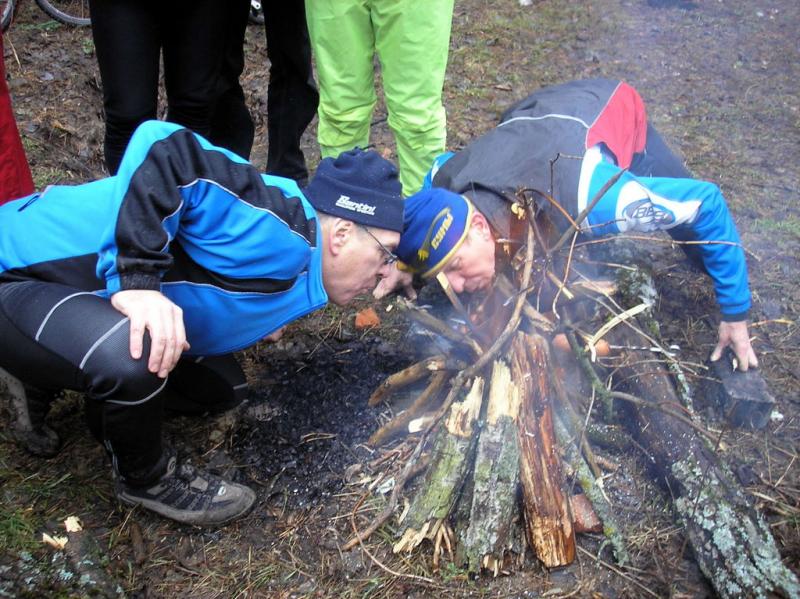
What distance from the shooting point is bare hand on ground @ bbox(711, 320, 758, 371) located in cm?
272

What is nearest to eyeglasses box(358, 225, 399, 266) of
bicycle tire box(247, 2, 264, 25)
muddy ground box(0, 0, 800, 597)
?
muddy ground box(0, 0, 800, 597)

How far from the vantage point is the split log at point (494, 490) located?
209 cm

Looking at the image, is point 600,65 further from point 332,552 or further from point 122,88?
point 332,552

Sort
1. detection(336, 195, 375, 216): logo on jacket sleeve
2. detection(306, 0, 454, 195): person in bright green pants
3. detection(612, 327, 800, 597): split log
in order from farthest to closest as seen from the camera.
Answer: detection(306, 0, 454, 195): person in bright green pants, detection(336, 195, 375, 216): logo on jacket sleeve, detection(612, 327, 800, 597): split log

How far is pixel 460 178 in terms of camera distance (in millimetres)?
2902

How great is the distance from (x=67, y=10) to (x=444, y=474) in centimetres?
534

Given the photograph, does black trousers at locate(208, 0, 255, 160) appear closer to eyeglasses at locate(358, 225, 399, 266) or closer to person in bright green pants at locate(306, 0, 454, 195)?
person in bright green pants at locate(306, 0, 454, 195)

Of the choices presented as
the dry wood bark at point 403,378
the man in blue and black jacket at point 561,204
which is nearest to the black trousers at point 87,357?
the dry wood bark at point 403,378

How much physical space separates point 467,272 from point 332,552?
1.21 metres

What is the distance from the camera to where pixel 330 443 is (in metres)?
2.59

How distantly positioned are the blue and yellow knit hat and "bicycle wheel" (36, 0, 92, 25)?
4.25 m

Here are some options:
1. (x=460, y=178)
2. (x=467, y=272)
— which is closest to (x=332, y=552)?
(x=467, y=272)

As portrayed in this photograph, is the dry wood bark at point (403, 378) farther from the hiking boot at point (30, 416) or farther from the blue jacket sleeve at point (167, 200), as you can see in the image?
the hiking boot at point (30, 416)

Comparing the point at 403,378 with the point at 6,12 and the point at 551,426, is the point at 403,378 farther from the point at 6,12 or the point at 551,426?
the point at 6,12
